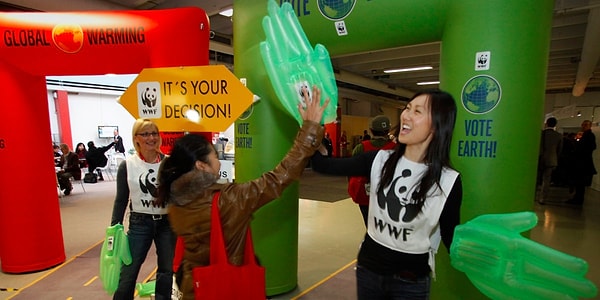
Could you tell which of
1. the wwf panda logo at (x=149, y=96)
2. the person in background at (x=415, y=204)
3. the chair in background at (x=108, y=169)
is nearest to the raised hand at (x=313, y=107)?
the person in background at (x=415, y=204)

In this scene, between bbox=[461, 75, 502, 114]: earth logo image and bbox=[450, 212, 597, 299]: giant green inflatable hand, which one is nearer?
bbox=[450, 212, 597, 299]: giant green inflatable hand

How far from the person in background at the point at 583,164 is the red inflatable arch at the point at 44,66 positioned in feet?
23.4

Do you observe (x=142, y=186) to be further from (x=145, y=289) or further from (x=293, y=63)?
(x=293, y=63)

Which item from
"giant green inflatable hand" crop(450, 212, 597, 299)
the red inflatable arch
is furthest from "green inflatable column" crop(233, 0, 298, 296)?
"giant green inflatable hand" crop(450, 212, 597, 299)

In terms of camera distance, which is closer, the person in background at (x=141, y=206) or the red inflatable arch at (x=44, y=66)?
the person in background at (x=141, y=206)

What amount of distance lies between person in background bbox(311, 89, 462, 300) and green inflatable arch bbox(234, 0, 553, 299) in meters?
0.73

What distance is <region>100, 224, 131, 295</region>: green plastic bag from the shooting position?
1941 mm

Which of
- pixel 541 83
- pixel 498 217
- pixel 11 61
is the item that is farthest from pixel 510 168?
pixel 11 61

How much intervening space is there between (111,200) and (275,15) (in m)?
6.29

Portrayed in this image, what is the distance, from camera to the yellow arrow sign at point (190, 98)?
1.79 metres

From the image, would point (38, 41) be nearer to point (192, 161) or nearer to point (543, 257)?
point (192, 161)

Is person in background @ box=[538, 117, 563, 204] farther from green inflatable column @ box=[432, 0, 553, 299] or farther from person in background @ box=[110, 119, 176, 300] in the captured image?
person in background @ box=[110, 119, 176, 300]

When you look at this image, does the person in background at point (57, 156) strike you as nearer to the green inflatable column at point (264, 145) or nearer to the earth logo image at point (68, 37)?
the earth logo image at point (68, 37)

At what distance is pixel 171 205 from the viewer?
1.25 m
